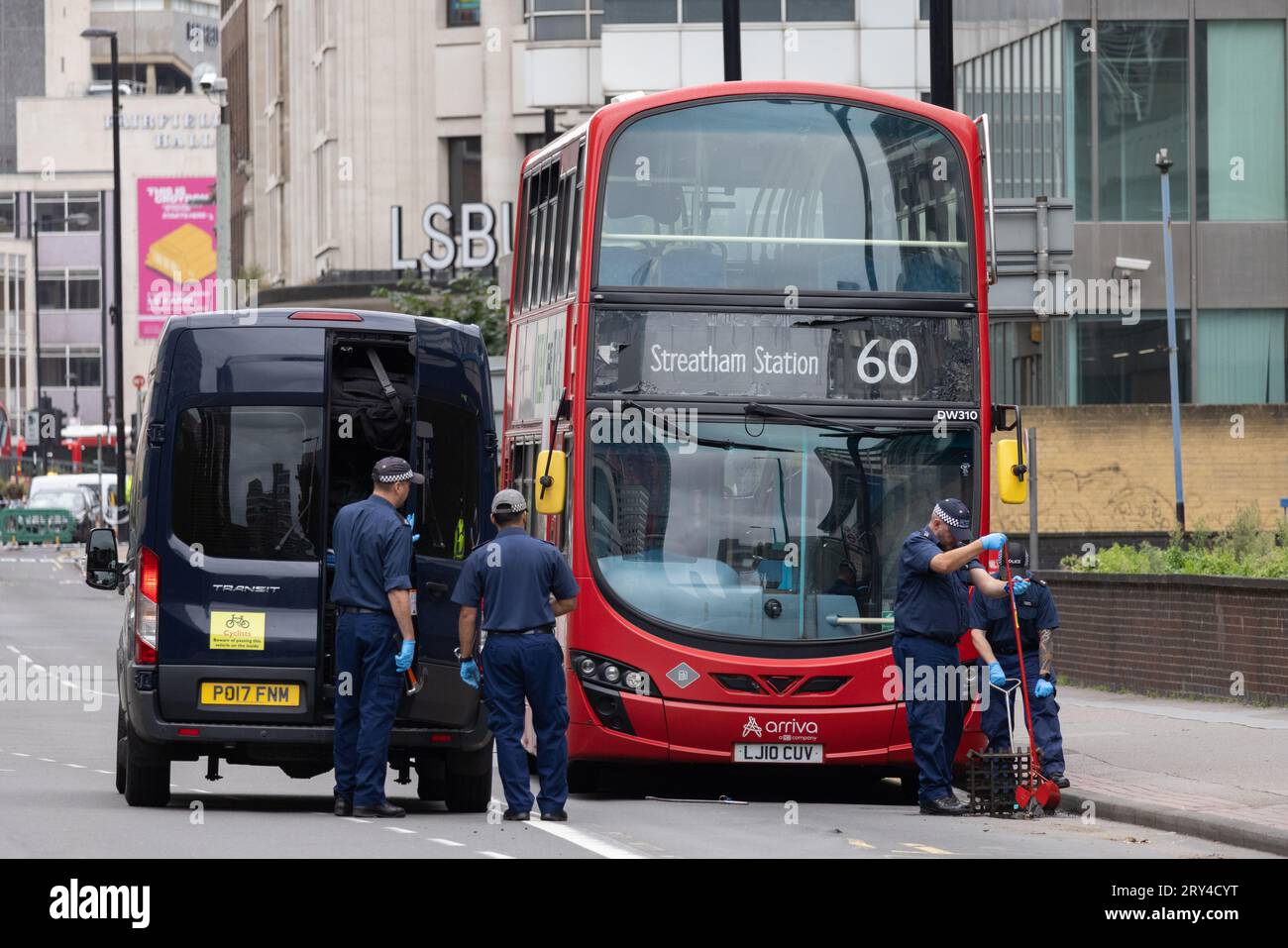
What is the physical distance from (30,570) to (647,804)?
47.7 metres

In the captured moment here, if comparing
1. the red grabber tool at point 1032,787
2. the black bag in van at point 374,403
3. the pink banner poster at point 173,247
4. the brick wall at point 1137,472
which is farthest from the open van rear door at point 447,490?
the pink banner poster at point 173,247

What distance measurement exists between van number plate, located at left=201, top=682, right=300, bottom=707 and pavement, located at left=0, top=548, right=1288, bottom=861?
24.4 inches

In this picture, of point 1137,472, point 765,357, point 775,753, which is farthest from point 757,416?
point 1137,472

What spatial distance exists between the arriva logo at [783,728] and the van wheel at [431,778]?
6.09 feet

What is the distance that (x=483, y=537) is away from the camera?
46.8ft

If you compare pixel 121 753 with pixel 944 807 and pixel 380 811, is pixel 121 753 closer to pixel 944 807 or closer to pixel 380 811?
pixel 380 811

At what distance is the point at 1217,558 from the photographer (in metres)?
23.2

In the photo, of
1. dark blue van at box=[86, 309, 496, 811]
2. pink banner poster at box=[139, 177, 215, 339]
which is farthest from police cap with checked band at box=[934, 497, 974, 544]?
pink banner poster at box=[139, 177, 215, 339]

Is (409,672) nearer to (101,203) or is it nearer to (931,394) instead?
(931,394)

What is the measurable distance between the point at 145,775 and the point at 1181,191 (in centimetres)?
2533

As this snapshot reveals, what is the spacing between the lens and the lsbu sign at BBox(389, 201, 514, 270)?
Answer: 163ft

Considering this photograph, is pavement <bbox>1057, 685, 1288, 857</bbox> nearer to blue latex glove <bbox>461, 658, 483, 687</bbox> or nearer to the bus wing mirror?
the bus wing mirror

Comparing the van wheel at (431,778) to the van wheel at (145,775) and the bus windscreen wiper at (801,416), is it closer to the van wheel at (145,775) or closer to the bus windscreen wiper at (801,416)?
the van wheel at (145,775)

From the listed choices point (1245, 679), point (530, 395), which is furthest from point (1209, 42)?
point (530, 395)
